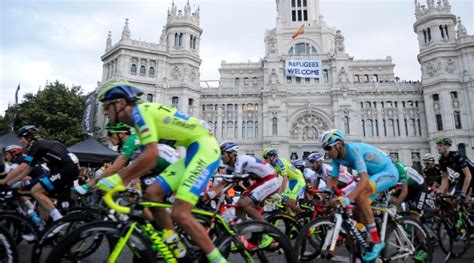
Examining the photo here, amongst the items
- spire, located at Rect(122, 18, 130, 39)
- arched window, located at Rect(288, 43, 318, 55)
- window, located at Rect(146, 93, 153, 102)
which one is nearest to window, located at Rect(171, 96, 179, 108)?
window, located at Rect(146, 93, 153, 102)

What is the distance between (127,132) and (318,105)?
45201 millimetres

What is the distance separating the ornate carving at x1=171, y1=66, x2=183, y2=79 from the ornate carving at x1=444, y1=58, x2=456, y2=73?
40004 mm

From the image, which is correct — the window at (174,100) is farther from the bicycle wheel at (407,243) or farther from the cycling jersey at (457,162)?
the bicycle wheel at (407,243)

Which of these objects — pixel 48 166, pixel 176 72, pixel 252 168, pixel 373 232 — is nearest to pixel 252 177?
pixel 252 168

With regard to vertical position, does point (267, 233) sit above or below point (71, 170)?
below

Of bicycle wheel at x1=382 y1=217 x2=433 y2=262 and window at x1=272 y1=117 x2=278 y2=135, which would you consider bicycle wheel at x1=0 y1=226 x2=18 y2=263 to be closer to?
bicycle wheel at x1=382 y1=217 x2=433 y2=262

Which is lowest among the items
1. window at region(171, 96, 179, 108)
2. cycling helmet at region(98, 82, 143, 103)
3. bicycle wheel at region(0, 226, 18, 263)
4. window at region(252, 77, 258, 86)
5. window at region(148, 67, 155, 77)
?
bicycle wheel at region(0, 226, 18, 263)

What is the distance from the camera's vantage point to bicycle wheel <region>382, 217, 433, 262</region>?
483cm

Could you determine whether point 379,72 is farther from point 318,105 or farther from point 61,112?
point 61,112

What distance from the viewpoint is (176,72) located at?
158 ft

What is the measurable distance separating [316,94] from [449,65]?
19726 millimetres

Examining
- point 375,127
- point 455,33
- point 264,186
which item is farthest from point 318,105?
point 264,186

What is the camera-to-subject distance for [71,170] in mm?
6031

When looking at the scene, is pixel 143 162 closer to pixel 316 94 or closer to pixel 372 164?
pixel 372 164
